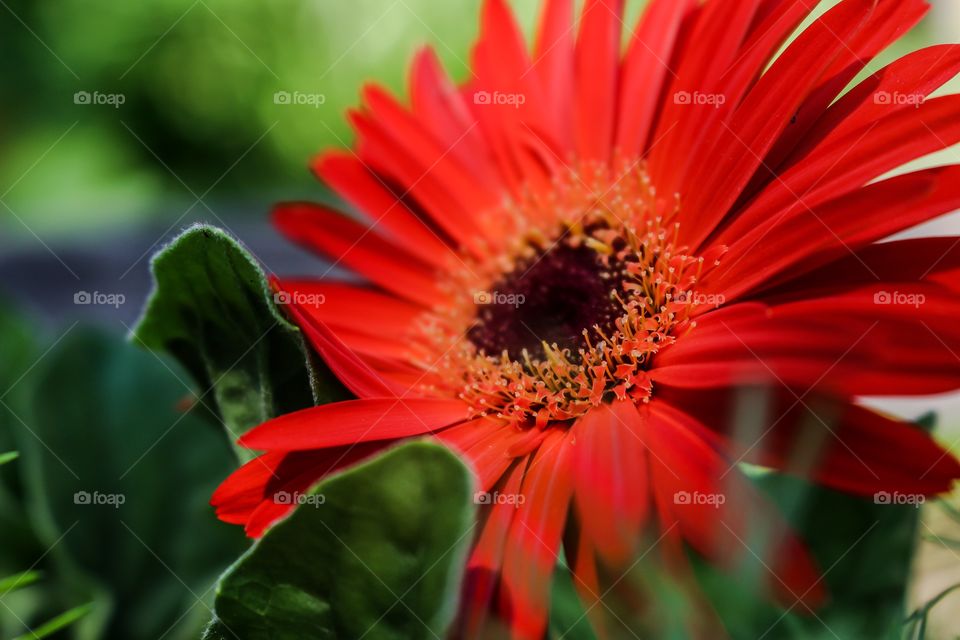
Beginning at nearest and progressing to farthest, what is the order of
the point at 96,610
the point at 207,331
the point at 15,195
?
the point at 207,331 → the point at 96,610 → the point at 15,195

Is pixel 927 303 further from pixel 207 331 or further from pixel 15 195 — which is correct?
pixel 15 195

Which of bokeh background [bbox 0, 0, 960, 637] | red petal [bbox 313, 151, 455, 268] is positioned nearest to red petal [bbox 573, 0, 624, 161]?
red petal [bbox 313, 151, 455, 268]

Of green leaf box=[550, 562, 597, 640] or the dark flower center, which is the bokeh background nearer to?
the dark flower center

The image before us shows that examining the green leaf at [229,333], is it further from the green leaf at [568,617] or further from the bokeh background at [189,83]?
the bokeh background at [189,83]

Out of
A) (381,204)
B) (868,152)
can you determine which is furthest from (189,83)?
(868,152)

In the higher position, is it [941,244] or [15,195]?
[15,195]

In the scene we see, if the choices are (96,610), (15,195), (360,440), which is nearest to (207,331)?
(360,440)
